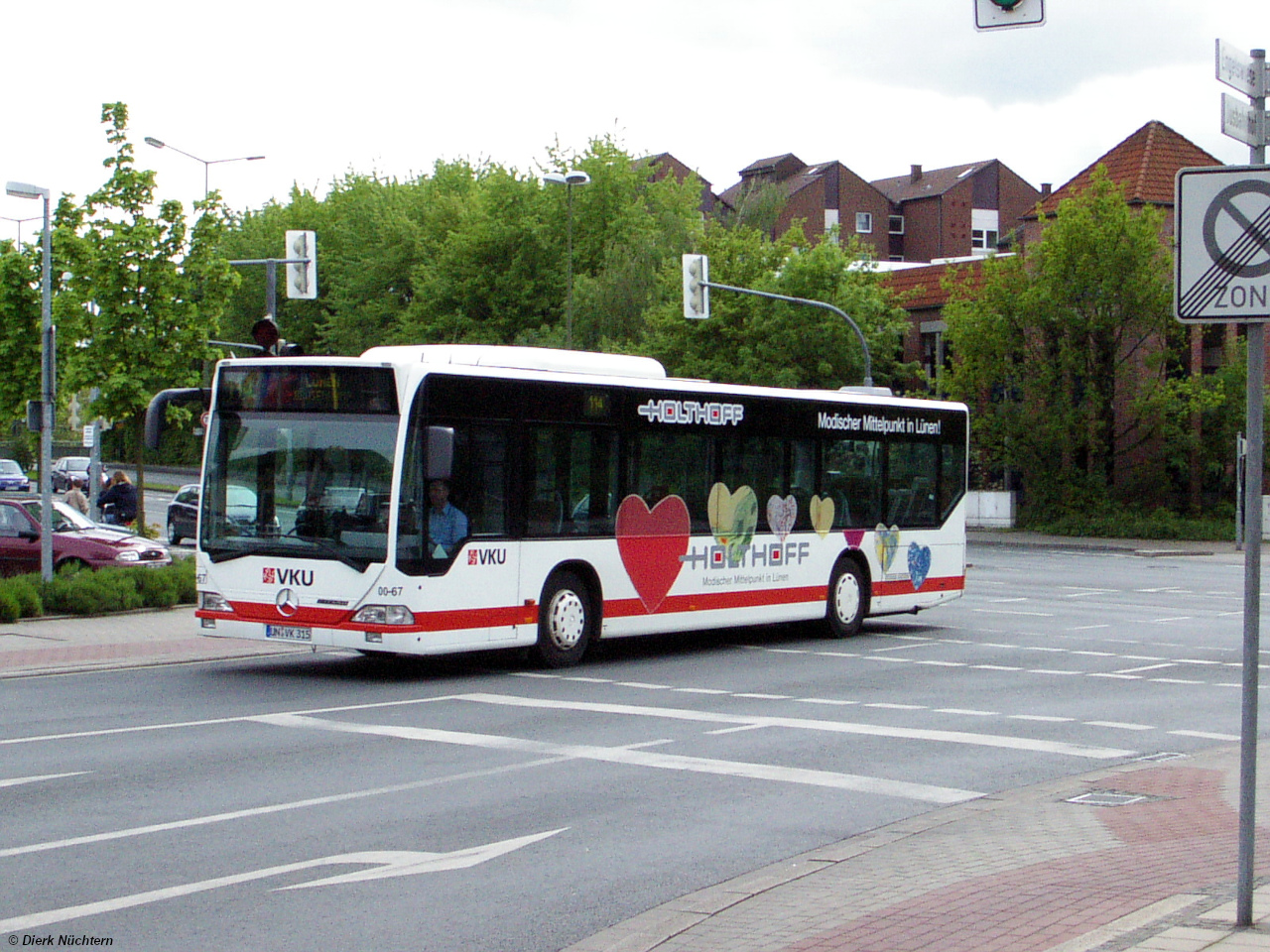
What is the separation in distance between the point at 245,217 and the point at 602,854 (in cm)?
8820

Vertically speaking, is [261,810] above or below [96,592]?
below

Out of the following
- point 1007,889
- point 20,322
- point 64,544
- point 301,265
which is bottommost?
point 1007,889

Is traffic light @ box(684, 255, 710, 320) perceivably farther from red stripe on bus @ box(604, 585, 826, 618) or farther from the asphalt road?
the asphalt road

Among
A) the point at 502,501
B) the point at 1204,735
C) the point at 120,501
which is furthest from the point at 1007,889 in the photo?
the point at 120,501

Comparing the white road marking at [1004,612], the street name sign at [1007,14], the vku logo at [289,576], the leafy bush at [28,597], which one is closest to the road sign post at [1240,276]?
the street name sign at [1007,14]

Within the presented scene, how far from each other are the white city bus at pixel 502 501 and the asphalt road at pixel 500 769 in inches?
26.1

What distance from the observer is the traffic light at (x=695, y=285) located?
113 feet

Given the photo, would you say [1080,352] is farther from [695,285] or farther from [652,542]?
[652,542]

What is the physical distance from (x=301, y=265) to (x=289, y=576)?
1075 cm

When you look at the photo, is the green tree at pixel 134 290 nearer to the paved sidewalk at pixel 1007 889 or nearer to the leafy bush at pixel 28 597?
the leafy bush at pixel 28 597

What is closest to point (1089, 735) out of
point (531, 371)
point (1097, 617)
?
point (531, 371)

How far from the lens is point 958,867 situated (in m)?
7.45

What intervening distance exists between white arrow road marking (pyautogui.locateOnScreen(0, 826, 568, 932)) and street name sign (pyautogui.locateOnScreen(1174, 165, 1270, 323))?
4101mm

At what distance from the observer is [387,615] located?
14.6m
